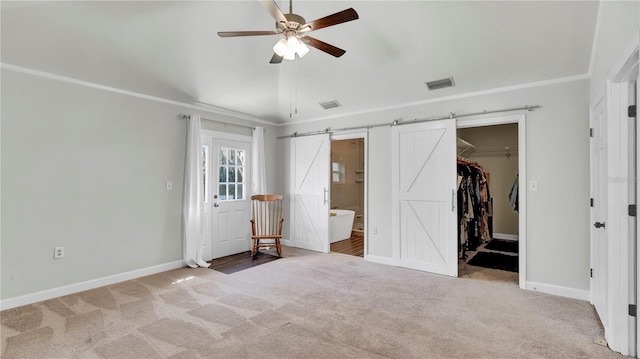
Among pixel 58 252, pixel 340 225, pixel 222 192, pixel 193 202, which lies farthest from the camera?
pixel 340 225

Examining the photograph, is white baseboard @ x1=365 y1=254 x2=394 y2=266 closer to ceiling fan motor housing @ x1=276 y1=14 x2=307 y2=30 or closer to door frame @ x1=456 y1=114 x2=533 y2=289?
door frame @ x1=456 y1=114 x2=533 y2=289

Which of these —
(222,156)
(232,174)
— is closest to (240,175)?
(232,174)

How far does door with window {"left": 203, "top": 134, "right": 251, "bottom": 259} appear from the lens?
4887mm

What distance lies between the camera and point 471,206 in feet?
16.5

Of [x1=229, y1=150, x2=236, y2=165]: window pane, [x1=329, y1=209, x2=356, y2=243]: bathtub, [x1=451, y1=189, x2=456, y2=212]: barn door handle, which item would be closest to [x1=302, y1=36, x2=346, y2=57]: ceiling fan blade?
[x1=451, y1=189, x2=456, y2=212]: barn door handle

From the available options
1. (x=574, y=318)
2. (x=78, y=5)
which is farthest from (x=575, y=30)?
(x=78, y=5)

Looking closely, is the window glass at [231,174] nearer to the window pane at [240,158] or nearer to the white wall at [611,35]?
the window pane at [240,158]

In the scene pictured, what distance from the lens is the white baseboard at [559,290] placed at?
10.7 ft

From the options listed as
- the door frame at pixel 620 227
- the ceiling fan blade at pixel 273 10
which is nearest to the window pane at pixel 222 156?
the ceiling fan blade at pixel 273 10

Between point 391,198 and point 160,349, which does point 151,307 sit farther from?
point 391,198

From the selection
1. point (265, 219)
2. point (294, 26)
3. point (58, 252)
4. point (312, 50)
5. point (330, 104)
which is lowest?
point (58, 252)

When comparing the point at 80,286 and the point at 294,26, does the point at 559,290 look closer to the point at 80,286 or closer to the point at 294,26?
the point at 294,26

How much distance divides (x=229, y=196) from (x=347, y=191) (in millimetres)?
3575

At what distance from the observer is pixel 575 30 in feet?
9.07
